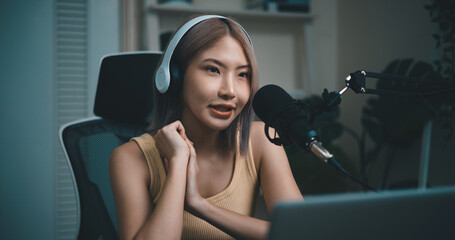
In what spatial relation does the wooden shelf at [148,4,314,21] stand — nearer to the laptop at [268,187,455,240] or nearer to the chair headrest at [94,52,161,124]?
the chair headrest at [94,52,161,124]

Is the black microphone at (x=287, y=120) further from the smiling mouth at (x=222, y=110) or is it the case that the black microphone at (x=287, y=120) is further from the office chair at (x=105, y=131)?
the office chair at (x=105, y=131)

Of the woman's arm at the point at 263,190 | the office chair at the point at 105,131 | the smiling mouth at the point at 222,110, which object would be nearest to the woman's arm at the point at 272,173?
the woman's arm at the point at 263,190

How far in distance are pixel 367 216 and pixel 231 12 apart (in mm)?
1811

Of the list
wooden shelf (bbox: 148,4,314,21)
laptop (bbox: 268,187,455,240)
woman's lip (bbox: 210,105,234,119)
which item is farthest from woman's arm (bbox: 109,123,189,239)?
wooden shelf (bbox: 148,4,314,21)

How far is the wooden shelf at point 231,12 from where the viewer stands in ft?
6.43

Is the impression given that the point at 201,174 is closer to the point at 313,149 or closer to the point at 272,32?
the point at 313,149

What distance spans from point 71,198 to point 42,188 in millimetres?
146

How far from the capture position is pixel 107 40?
6.59ft

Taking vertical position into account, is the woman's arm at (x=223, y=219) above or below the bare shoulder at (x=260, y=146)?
below

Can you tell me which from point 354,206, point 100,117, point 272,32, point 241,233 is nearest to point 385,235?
point 354,206

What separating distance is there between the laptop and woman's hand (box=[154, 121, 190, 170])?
20.6 inches

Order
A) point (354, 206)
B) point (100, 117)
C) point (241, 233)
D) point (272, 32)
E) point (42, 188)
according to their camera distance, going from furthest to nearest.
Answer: point (272, 32) < point (42, 188) < point (100, 117) < point (241, 233) < point (354, 206)

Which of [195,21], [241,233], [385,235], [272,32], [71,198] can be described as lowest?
[71,198]

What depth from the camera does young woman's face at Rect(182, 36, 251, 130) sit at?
33.8 inches
